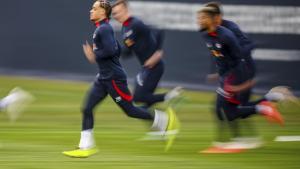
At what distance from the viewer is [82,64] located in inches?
786

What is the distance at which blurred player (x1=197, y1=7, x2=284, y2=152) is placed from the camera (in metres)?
11.1

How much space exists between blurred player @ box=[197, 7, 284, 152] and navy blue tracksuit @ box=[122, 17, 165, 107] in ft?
4.65

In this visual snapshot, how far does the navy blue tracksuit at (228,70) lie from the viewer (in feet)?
36.4

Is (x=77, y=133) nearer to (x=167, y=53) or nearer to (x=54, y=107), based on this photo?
(x=54, y=107)

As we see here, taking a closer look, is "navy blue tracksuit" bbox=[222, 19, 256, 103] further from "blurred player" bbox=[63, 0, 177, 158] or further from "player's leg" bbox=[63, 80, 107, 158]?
"player's leg" bbox=[63, 80, 107, 158]

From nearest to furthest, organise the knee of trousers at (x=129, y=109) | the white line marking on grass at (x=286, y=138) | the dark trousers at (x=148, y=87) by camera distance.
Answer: the knee of trousers at (x=129, y=109)
the dark trousers at (x=148, y=87)
the white line marking on grass at (x=286, y=138)

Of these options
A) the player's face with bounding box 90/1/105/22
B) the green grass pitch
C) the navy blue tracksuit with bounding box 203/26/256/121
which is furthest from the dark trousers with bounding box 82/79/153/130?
the navy blue tracksuit with bounding box 203/26/256/121

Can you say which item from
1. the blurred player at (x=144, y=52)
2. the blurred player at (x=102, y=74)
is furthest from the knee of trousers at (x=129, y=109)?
the blurred player at (x=144, y=52)

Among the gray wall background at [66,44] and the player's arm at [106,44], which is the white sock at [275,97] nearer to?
the player's arm at [106,44]

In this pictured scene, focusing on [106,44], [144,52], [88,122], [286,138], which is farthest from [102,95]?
[286,138]

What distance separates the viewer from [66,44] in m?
20.0

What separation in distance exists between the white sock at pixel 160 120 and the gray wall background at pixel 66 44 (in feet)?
20.0

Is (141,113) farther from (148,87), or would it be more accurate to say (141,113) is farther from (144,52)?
(144,52)

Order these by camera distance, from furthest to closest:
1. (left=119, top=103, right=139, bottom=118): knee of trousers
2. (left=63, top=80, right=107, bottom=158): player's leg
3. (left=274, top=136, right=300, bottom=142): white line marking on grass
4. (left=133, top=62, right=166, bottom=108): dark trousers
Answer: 1. (left=274, top=136, right=300, bottom=142): white line marking on grass
2. (left=133, top=62, right=166, bottom=108): dark trousers
3. (left=119, top=103, right=139, bottom=118): knee of trousers
4. (left=63, top=80, right=107, bottom=158): player's leg
